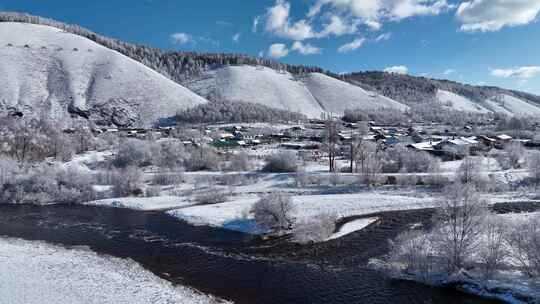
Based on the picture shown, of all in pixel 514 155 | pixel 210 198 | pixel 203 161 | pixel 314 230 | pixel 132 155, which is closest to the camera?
pixel 314 230

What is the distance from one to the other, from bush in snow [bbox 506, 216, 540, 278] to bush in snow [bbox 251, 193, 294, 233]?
13331mm

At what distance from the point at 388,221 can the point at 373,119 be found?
110 metres

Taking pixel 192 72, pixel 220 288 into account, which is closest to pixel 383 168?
pixel 220 288

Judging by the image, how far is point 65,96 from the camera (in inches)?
4112

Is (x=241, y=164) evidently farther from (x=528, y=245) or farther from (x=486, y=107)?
(x=486, y=107)

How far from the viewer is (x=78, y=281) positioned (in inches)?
739

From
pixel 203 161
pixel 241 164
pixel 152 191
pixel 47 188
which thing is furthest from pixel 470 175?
pixel 47 188

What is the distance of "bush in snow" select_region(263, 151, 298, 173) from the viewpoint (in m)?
50.6

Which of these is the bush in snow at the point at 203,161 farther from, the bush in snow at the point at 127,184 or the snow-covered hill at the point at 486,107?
the snow-covered hill at the point at 486,107

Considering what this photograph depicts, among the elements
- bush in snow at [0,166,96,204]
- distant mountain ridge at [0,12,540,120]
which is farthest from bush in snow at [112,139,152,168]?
distant mountain ridge at [0,12,540,120]

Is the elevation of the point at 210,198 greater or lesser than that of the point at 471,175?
lesser

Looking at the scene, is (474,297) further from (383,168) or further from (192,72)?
(192,72)

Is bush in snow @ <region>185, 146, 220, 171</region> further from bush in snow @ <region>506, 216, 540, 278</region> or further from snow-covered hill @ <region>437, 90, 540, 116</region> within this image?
snow-covered hill @ <region>437, 90, 540, 116</region>

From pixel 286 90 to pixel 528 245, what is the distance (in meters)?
147
